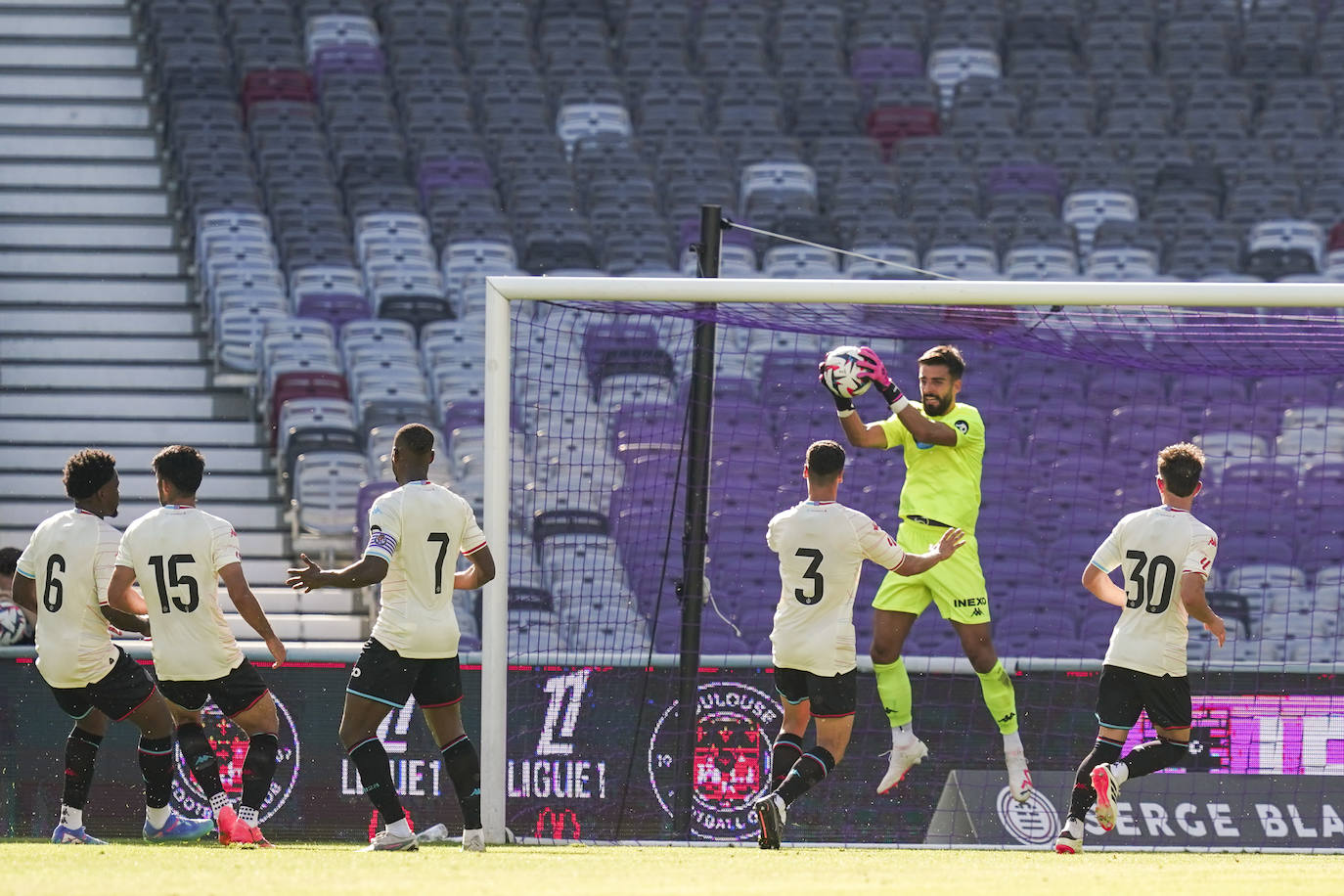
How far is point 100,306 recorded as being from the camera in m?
14.8

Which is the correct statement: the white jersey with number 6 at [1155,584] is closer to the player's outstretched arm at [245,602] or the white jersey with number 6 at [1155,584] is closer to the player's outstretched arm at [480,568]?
the player's outstretched arm at [480,568]

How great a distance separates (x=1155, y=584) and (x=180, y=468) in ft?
13.1

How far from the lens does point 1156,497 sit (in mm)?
11508

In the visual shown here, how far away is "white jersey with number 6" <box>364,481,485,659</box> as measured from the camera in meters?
6.87

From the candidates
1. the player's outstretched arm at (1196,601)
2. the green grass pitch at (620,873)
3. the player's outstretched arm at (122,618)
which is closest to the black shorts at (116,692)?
the player's outstretched arm at (122,618)

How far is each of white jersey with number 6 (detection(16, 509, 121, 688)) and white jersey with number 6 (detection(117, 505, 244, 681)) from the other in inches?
11.5

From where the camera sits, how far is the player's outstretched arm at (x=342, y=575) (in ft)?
21.6

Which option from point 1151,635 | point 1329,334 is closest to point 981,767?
point 1151,635

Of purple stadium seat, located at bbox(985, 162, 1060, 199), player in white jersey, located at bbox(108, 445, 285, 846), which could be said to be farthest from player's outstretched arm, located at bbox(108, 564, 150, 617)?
purple stadium seat, located at bbox(985, 162, 1060, 199)

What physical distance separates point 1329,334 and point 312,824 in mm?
5941

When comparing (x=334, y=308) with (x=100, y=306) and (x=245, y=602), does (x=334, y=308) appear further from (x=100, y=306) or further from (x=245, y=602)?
(x=245, y=602)

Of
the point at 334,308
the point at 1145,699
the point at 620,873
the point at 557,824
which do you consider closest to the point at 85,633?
the point at 557,824

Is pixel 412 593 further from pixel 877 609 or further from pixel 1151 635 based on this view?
pixel 1151 635

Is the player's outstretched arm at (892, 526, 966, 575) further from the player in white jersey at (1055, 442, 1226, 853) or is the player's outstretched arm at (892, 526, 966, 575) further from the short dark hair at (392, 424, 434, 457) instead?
the short dark hair at (392, 424, 434, 457)
